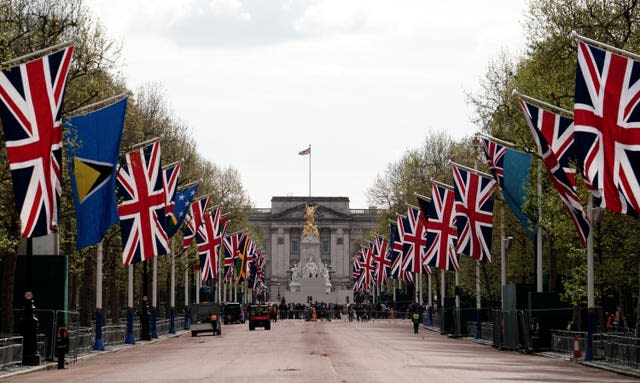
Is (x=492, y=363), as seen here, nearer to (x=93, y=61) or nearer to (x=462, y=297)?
(x=93, y=61)

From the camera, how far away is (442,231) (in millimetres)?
64938

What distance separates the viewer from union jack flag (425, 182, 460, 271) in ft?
212

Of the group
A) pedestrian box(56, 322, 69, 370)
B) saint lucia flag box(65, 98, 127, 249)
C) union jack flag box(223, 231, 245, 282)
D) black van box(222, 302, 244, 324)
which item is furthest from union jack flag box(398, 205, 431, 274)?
black van box(222, 302, 244, 324)

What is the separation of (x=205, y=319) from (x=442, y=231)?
894 inches

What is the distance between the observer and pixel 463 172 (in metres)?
59.1

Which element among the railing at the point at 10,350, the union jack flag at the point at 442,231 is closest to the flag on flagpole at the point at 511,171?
the union jack flag at the point at 442,231

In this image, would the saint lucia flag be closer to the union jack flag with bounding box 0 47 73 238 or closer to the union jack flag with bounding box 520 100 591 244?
the union jack flag with bounding box 0 47 73 238

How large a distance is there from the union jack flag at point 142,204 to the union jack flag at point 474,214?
13292mm

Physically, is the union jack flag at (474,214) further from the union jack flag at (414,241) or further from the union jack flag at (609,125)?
the union jack flag at (609,125)

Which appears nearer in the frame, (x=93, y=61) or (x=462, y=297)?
(x=93, y=61)

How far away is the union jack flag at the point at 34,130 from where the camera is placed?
113 ft

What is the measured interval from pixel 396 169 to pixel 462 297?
4393 cm

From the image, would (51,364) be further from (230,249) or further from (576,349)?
(230,249)

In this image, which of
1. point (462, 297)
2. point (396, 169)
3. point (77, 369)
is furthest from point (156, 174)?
point (396, 169)
